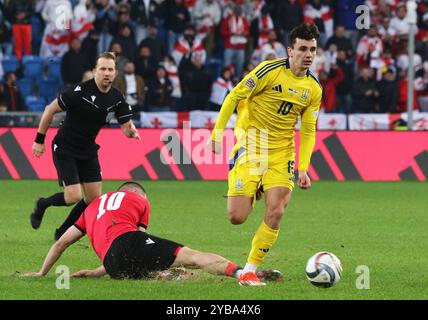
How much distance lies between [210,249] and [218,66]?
14.2 meters

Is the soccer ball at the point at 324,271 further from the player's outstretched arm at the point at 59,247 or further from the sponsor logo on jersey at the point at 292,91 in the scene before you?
the player's outstretched arm at the point at 59,247

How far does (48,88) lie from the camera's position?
995 inches

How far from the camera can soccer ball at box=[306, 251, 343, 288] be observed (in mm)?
9820

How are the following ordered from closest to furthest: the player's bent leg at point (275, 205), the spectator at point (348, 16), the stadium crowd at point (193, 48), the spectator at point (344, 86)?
1. the player's bent leg at point (275, 205)
2. the stadium crowd at point (193, 48)
3. the spectator at point (344, 86)
4. the spectator at point (348, 16)

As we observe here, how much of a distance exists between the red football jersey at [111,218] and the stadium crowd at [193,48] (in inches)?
549

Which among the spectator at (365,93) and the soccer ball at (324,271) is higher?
the soccer ball at (324,271)

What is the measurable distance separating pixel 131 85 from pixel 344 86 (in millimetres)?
4982

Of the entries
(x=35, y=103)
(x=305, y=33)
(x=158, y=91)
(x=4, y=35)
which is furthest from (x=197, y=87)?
(x=305, y=33)

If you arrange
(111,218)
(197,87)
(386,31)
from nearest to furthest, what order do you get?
(111,218), (197,87), (386,31)

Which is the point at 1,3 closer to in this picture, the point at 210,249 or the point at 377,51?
the point at 377,51

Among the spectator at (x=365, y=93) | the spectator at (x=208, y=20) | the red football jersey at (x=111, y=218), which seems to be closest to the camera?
the red football jersey at (x=111, y=218)

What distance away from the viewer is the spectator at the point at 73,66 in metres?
24.6

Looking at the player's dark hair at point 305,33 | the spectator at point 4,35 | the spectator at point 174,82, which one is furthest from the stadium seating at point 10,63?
the player's dark hair at point 305,33

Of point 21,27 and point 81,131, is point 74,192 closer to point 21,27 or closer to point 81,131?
point 81,131
